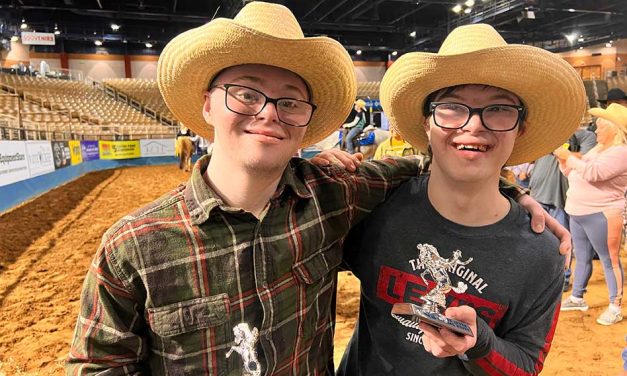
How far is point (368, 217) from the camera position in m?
1.62

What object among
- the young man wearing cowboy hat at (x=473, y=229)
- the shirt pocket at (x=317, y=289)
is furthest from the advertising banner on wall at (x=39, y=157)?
the young man wearing cowboy hat at (x=473, y=229)

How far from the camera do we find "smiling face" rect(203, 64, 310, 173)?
1243mm

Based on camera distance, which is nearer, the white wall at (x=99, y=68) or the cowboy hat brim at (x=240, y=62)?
the cowboy hat brim at (x=240, y=62)

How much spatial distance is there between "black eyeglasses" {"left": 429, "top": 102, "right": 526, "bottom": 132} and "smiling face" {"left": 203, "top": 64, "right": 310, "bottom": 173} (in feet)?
1.46

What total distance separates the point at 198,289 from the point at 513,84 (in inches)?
44.8

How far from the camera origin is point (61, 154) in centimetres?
1044

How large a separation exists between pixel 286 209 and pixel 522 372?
32.7 inches

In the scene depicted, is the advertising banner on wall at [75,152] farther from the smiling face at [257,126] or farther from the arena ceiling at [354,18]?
the smiling face at [257,126]

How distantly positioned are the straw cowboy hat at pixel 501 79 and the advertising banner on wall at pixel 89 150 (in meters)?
13.3

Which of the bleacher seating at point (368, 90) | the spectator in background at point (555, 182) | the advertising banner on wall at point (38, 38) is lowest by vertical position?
the spectator in background at point (555, 182)

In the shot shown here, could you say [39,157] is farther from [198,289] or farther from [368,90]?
[368,90]

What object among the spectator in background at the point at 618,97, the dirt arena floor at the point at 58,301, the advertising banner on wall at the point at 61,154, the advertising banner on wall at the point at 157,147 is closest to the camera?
the dirt arena floor at the point at 58,301

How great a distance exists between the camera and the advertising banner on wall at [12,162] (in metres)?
6.72

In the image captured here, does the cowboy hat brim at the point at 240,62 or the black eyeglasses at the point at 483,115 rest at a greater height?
the cowboy hat brim at the point at 240,62
